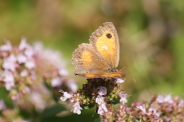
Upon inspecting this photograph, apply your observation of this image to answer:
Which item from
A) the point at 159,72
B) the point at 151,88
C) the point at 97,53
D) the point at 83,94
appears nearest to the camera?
the point at 83,94

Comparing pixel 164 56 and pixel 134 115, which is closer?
pixel 134 115

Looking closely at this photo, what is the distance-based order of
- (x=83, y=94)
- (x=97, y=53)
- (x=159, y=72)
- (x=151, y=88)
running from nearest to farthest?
(x=83, y=94) → (x=97, y=53) → (x=151, y=88) → (x=159, y=72)

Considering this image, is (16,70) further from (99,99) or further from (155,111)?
(155,111)

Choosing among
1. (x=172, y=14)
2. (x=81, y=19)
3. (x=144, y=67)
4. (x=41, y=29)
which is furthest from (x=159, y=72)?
(x=41, y=29)

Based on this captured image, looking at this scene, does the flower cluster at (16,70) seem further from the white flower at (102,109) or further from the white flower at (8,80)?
the white flower at (102,109)

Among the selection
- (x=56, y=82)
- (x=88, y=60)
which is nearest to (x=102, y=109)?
(x=88, y=60)

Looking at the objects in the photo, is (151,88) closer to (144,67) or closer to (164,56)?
(144,67)

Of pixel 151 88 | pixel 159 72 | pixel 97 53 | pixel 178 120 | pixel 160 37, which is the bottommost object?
pixel 178 120
